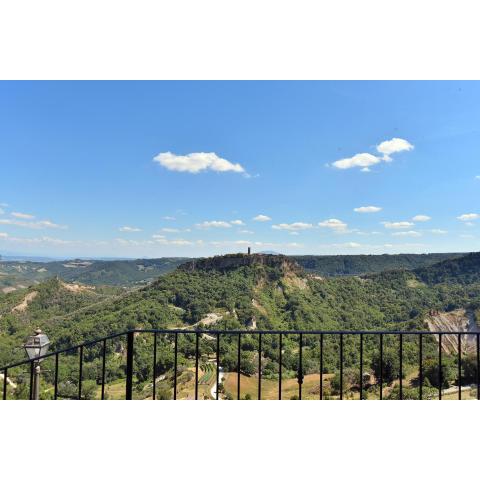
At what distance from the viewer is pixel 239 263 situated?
2296 inches

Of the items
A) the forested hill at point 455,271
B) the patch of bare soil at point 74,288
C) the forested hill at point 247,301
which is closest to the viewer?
the forested hill at point 247,301

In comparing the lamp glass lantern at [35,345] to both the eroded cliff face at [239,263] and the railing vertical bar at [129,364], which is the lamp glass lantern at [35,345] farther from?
the eroded cliff face at [239,263]

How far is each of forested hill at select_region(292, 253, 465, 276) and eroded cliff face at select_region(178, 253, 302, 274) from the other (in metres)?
18.4

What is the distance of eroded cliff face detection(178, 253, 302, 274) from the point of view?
2283 inches

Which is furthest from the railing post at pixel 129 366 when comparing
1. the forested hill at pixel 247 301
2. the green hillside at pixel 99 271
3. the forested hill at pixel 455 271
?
the green hillside at pixel 99 271

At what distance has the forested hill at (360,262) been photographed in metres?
75.9

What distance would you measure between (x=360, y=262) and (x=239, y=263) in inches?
1380

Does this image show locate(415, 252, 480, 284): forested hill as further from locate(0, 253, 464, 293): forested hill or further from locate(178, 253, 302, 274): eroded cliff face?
locate(178, 253, 302, 274): eroded cliff face

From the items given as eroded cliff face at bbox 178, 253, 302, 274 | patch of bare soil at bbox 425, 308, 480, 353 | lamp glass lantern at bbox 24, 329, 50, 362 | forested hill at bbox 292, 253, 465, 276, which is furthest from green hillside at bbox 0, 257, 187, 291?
lamp glass lantern at bbox 24, 329, 50, 362

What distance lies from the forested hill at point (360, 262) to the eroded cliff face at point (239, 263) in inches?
725

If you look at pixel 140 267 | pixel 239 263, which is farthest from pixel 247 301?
pixel 140 267
